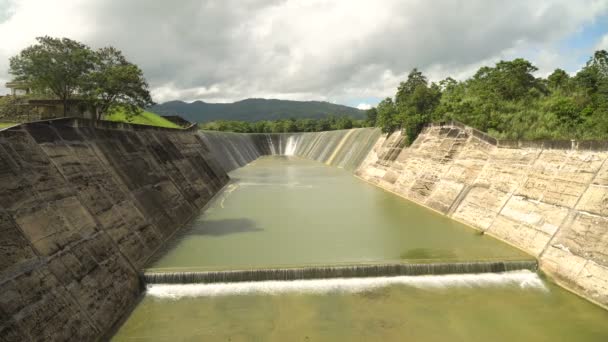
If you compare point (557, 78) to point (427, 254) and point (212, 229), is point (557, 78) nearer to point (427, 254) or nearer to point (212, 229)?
point (427, 254)

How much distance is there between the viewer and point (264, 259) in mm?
15227

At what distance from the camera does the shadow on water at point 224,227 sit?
19672 millimetres

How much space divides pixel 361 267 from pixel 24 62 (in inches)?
893

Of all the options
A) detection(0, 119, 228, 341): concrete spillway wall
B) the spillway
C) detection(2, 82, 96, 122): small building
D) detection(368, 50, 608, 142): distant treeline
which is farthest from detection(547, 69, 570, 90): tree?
detection(2, 82, 96, 122): small building

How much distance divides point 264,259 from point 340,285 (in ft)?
11.5

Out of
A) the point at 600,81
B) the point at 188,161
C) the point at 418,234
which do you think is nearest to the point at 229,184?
the point at 188,161

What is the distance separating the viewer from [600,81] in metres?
36.8

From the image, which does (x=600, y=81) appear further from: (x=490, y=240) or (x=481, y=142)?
(x=490, y=240)

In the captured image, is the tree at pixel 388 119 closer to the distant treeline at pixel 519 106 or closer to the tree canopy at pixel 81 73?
the distant treeline at pixel 519 106

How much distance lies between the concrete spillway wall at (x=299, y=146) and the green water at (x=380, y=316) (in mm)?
34594

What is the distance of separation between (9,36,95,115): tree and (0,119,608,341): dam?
218 inches

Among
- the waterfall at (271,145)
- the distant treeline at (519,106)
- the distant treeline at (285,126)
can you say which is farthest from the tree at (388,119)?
the distant treeline at (285,126)

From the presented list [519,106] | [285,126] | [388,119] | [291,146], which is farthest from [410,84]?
[285,126]

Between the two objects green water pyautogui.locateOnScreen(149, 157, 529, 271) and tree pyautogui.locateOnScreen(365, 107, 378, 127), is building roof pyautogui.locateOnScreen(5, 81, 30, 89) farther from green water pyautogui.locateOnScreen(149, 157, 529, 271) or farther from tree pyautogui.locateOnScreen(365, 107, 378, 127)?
tree pyautogui.locateOnScreen(365, 107, 378, 127)
